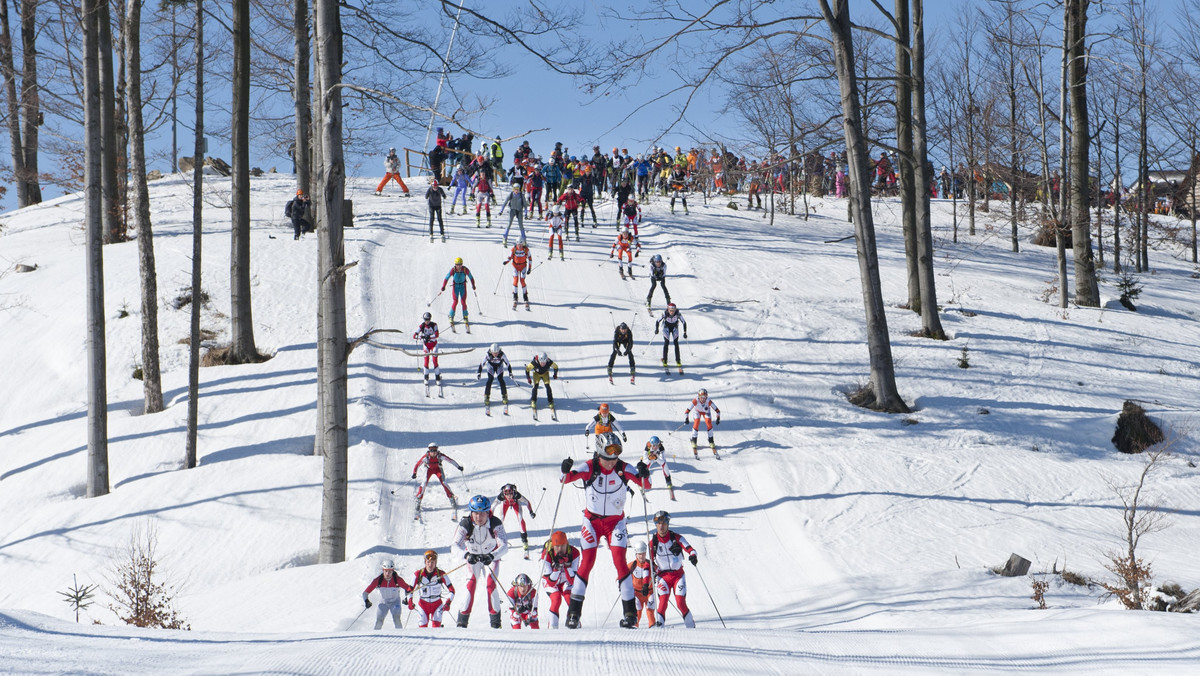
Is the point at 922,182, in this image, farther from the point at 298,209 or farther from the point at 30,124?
the point at 30,124

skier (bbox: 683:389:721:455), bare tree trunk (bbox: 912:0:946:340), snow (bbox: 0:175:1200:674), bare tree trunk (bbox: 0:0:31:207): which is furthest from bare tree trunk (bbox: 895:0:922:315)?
bare tree trunk (bbox: 0:0:31:207)

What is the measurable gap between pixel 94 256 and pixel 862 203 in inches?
566

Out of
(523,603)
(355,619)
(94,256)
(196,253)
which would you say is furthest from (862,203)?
(94,256)

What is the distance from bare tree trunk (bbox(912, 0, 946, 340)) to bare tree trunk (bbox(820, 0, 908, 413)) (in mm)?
2122

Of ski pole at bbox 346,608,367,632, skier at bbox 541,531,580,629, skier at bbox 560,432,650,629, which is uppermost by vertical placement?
skier at bbox 560,432,650,629

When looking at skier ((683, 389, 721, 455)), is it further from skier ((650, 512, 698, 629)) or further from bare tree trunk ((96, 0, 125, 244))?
bare tree trunk ((96, 0, 125, 244))

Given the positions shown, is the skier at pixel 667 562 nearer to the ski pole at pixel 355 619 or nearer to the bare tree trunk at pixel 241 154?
the ski pole at pixel 355 619

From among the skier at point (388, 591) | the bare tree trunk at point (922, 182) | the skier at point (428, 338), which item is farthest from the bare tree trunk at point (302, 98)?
the bare tree trunk at point (922, 182)

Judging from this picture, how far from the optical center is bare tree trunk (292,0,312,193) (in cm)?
1697

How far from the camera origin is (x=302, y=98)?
67.6 feet

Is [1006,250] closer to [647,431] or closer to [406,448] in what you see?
[647,431]

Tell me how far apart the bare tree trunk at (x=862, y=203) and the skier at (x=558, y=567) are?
387 inches

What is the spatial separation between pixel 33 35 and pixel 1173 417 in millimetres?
40174

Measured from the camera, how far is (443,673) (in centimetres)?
444
